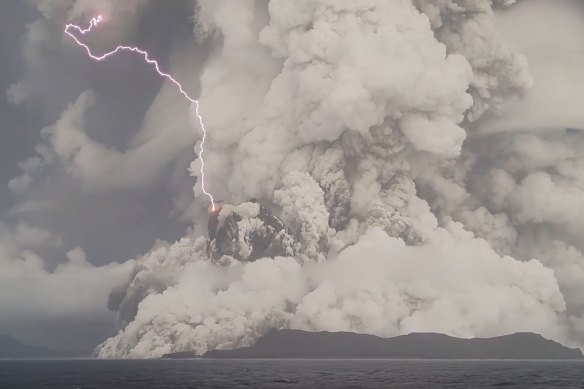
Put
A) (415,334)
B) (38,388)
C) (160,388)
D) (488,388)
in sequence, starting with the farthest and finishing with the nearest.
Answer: (415,334), (38,388), (160,388), (488,388)

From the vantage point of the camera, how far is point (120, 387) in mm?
77000

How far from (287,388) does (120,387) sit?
21130mm

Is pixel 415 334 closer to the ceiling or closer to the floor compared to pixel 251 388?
closer to the ceiling

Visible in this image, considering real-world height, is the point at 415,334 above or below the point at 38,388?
above

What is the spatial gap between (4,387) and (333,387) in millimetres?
43545

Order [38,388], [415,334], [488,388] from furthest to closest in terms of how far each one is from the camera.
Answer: [415,334], [38,388], [488,388]

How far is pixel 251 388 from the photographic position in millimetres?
69938

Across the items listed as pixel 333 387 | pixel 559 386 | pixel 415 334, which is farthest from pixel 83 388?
pixel 415 334

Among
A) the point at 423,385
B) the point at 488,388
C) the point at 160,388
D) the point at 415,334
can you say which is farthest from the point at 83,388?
the point at 415,334

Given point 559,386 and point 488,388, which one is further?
point 559,386

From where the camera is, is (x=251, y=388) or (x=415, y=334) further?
(x=415, y=334)

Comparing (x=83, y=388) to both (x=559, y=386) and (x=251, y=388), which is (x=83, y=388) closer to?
(x=251, y=388)

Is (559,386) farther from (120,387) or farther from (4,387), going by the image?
(4,387)

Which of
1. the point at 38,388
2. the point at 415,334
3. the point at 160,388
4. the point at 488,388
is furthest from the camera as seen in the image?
the point at 415,334
